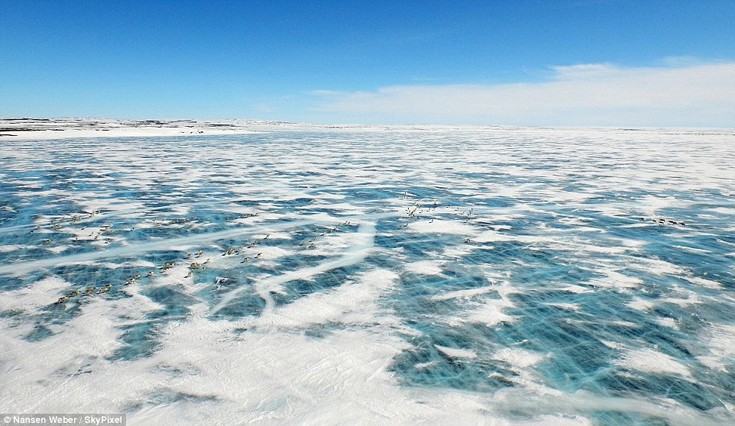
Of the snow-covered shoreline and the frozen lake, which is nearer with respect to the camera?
the frozen lake

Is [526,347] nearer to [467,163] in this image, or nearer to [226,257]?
[226,257]

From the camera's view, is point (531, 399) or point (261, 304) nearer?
point (531, 399)

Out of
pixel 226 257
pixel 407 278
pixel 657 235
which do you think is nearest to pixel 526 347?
pixel 407 278

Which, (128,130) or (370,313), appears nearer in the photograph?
(370,313)

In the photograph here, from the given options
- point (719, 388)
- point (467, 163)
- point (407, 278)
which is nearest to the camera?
point (719, 388)

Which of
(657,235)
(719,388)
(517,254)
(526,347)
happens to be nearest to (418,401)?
(526,347)

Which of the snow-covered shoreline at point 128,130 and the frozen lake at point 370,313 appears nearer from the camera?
the frozen lake at point 370,313

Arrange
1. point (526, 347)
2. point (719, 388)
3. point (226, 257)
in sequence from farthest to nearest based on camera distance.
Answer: point (226, 257) → point (526, 347) → point (719, 388)

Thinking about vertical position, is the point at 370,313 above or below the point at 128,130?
below
